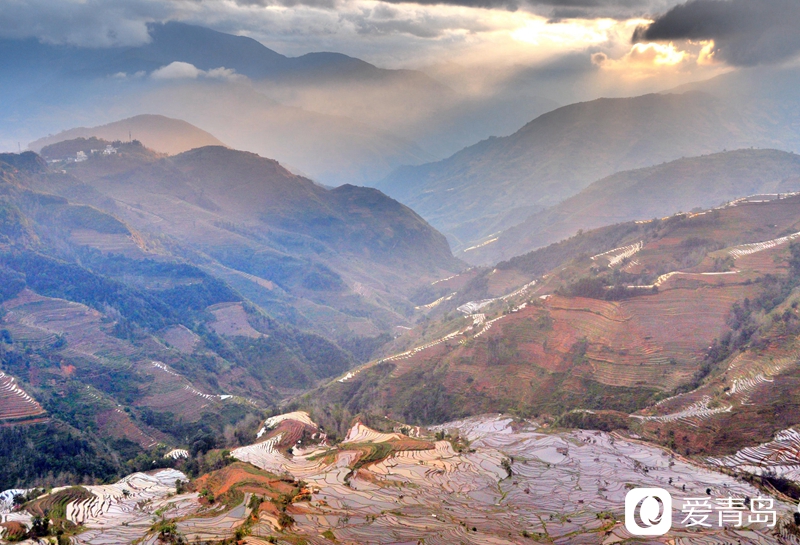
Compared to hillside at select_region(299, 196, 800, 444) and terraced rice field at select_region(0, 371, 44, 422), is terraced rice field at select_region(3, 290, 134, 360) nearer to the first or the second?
terraced rice field at select_region(0, 371, 44, 422)

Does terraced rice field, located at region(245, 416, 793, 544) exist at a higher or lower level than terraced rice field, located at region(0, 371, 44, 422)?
lower

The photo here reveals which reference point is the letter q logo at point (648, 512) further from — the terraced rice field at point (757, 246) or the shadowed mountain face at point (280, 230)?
the shadowed mountain face at point (280, 230)

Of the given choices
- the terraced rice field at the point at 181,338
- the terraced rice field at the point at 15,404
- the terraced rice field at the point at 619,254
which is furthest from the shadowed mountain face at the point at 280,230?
the terraced rice field at the point at 15,404

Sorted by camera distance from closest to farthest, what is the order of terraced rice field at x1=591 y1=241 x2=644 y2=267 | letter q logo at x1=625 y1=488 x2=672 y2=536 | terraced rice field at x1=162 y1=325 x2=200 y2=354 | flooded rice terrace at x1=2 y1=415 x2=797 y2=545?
letter q logo at x1=625 y1=488 x2=672 y2=536
flooded rice terrace at x1=2 y1=415 x2=797 y2=545
terraced rice field at x1=591 y1=241 x2=644 y2=267
terraced rice field at x1=162 y1=325 x2=200 y2=354

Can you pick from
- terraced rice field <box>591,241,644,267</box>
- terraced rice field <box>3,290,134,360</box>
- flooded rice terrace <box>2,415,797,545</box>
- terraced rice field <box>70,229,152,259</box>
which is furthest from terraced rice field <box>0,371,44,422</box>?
terraced rice field <box>591,241,644,267</box>

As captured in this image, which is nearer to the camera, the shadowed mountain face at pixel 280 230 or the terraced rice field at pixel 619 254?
the terraced rice field at pixel 619 254

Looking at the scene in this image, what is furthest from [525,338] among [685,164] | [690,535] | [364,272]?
[685,164]

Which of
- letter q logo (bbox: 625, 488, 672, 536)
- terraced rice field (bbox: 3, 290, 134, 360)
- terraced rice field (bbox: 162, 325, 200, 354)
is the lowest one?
letter q logo (bbox: 625, 488, 672, 536)
